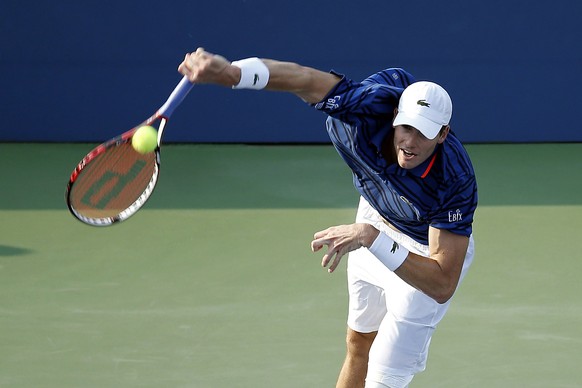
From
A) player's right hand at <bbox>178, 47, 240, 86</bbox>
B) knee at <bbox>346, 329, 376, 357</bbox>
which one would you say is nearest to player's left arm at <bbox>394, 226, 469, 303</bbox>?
knee at <bbox>346, 329, 376, 357</bbox>

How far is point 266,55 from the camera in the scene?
985 centimetres

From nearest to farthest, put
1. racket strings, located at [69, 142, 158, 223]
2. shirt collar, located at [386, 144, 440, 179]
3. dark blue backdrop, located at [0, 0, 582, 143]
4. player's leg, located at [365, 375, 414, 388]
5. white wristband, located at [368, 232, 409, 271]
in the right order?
white wristband, located at [368, 232, 409, 271] → shirt collar, located at [386, 144, 440, 179] → racket strings, located at [69, 142, 158, 223] → player's leg, located at [365, 375, 414, 388] → dark blue backdrop, located at [0, 0, 582, 143]

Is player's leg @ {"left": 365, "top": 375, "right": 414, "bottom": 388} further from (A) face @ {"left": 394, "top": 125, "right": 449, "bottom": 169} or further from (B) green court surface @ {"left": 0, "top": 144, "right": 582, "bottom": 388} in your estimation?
(A) face @ {"left": 394, "top": 125, "right": 449, "bottom": 169}

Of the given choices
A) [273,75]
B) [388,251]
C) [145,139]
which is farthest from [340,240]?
[145,139]

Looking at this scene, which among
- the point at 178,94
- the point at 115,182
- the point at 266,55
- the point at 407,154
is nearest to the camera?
the point at 178,94

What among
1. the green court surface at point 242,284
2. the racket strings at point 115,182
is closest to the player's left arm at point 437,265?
the racket strings at point 115,182

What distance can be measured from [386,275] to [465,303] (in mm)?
1661

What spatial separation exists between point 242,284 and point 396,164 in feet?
8.00

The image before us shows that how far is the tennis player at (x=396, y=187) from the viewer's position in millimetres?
3982

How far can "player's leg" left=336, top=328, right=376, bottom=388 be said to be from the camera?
200 inches

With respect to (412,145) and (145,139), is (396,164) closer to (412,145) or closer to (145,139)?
(412,145)

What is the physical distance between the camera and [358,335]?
5.07m

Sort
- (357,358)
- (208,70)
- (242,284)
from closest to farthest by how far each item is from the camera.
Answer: (208,70), (357,358), (242,284)

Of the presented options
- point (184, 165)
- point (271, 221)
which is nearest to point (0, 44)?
point (184, 165)
